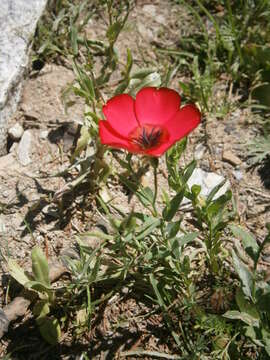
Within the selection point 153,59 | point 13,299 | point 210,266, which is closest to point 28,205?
point 13,299

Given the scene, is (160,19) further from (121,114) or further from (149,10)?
(121,114)

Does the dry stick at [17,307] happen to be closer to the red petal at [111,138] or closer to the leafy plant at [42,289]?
the leafy plant at [42,289]

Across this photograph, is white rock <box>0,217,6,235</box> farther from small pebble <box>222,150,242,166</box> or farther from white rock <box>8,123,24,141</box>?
small pebble <box>222,150,242,166</box>

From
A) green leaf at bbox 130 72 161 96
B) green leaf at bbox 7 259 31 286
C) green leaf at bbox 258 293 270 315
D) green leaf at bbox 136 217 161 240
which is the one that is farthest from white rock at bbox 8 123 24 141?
green leaf at bbox 258 293 270 315

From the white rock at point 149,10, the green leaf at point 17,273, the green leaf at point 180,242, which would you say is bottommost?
the green leaf at point 17,273

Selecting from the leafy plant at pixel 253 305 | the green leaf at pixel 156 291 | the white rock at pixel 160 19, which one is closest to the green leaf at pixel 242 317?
the leafy plant at pixel 253 305

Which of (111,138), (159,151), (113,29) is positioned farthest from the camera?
(113,29)

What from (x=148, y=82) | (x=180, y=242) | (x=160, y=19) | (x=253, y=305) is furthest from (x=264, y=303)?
(x=160, y=19)
